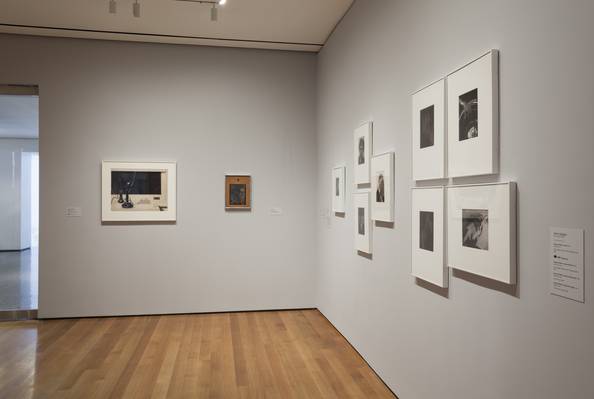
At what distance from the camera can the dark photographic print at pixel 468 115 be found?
2.23m

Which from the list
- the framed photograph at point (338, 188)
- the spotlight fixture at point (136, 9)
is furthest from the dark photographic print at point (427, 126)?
the spotlight fixture at point (136, 9)

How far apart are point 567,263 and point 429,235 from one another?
3.55ft

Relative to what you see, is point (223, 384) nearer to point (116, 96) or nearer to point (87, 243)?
point (87, 243)

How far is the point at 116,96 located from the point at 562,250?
5.28 m

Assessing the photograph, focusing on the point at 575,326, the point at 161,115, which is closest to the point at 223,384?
the point at 575,326

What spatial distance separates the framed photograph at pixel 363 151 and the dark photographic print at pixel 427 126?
1.05 m

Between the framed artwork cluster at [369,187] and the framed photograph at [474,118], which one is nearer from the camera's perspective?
the framed photograph at [474,118]

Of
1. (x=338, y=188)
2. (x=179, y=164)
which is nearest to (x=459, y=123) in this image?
(x=338, y=188)

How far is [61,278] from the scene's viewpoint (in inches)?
215

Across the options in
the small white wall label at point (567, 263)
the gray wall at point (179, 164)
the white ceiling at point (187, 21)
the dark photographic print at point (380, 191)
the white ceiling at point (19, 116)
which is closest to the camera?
the small white wall label at point (567, 263)

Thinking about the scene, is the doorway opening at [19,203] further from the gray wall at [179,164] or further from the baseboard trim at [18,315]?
the gray wall at [179,164]

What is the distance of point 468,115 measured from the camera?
229 centimetres

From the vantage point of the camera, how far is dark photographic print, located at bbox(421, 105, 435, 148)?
8.84 ft

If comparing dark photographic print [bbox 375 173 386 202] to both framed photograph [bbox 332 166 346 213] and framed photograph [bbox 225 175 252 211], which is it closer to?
framed photograph [bbox 332 166 346 213]
